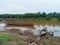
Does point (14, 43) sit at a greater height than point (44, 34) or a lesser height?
greater

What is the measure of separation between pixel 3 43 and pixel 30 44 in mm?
2015

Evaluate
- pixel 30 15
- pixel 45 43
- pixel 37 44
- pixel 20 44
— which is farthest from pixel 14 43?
pixel 30 15

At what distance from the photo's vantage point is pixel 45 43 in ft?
50.5

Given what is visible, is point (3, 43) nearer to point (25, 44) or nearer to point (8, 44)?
point (8, 44)

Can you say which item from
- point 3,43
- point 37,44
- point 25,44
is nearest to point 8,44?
point 3,43

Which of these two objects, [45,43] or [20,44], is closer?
[20,44]

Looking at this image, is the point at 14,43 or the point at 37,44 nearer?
the point at 14,43

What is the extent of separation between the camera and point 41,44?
48.2ft

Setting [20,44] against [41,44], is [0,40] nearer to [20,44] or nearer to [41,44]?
[20,44]

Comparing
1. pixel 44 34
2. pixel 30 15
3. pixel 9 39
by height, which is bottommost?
pixel 30 15

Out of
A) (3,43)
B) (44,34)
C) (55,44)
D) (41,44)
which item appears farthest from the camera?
(44,34)

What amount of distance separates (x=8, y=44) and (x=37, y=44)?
8.25 feet

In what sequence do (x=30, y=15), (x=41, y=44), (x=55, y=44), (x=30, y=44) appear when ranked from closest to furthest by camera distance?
(x=30, y=44), (x=41, y=44), (x=55, y=44), (x=30, y=15)

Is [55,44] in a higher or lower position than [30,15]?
higher
